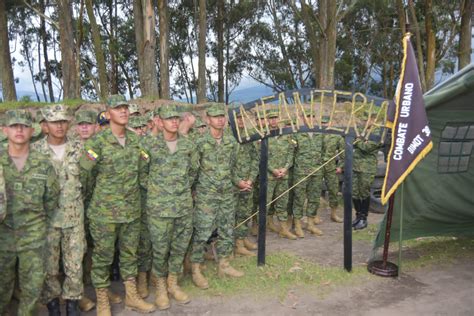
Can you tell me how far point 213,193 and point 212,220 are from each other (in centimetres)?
28

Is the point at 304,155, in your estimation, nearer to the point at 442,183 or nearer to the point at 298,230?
the point at 298,230

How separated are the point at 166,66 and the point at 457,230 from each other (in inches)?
377

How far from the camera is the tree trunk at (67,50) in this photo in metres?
12.5

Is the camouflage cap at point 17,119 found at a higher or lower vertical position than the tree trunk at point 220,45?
lower

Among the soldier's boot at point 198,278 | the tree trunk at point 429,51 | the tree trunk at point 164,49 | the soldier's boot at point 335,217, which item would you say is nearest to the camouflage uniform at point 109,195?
the soldier's boot at point 198,278

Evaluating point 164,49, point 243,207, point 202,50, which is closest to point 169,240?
point 243,207

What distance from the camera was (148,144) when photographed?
4.15 meters

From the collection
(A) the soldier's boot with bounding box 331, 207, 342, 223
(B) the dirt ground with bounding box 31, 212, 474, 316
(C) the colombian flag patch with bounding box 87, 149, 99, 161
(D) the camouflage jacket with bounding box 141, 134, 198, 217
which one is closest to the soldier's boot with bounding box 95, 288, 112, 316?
(B) the dirt ground with bounding box 31, 212, 474, 316

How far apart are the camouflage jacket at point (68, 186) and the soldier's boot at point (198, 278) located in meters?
1.46

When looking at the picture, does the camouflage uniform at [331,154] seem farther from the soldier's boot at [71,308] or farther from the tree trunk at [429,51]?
the tree trunk at [429,51]

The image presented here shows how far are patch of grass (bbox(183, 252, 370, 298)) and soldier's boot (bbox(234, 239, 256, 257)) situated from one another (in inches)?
11.3

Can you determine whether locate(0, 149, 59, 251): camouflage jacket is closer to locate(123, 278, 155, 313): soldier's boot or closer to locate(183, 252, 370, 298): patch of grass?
locate(123, 278, 155, 313): soldier's boot

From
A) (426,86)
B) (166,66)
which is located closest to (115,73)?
(166,66)

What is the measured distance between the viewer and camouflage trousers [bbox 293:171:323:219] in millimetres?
6629
